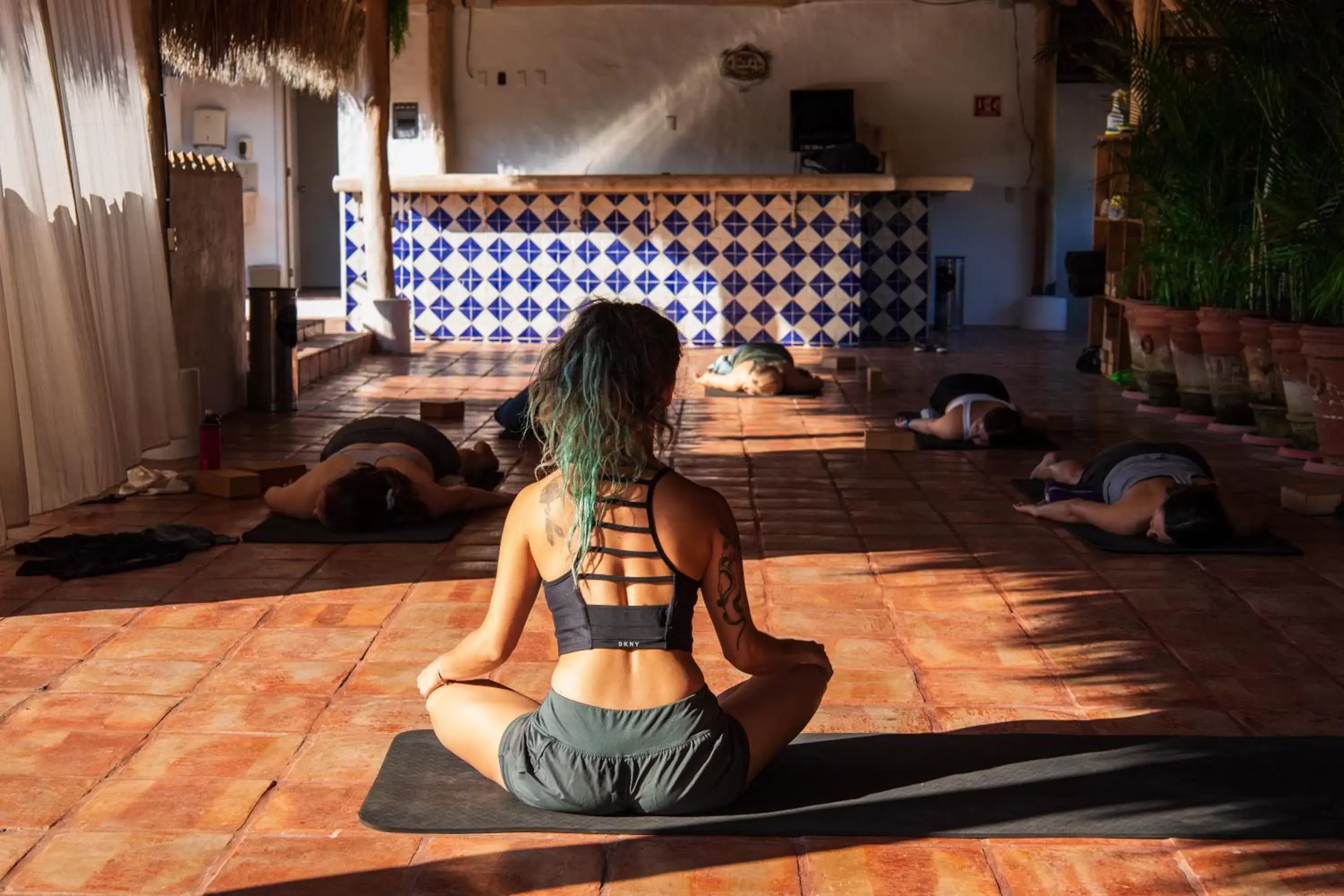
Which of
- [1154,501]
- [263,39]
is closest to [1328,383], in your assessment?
[1154,501]

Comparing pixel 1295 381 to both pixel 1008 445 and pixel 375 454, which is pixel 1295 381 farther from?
pixel 375 454

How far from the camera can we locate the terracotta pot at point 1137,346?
8.91 m

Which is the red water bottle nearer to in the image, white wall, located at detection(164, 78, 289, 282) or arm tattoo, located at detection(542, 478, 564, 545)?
arm tattoo, located at detection(542, 478, 564, 545)

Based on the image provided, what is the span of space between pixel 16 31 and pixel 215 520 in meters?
1.74

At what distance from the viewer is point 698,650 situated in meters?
3.87

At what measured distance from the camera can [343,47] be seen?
999cm

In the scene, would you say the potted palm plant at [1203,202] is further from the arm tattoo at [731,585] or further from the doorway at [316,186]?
the doorway at [316,186]

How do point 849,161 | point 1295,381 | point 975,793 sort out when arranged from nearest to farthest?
1. point 975,793
2. point 1295,381
3. point 849,161

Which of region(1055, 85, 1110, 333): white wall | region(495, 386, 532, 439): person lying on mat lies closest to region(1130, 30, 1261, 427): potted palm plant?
region(495, 386, 532, 439): person lying on mat

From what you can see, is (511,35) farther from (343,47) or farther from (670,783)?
(670,783)

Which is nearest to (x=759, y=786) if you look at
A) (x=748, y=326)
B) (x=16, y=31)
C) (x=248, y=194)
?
(x=16, y=31)

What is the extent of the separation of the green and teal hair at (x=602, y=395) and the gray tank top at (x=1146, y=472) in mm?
3077

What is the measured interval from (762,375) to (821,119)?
226 inches

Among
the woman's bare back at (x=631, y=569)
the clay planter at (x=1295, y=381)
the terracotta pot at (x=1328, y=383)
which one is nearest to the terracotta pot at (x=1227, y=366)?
the clay planter at (x=1295, y=381)
